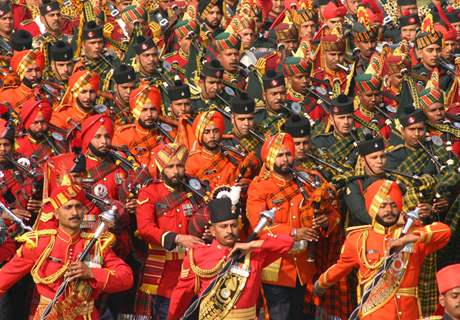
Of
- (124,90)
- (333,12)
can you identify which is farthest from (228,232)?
(333,12)

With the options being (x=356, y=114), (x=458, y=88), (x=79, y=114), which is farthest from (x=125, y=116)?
(x=458, y=88)

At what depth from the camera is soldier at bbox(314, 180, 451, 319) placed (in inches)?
742

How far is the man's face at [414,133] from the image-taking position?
21.9 meters

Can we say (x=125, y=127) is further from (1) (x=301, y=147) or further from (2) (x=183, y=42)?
(2) (x=183, y=42)

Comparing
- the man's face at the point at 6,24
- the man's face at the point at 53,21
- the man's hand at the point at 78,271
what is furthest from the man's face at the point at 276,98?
the man's hand at the point at 78,271

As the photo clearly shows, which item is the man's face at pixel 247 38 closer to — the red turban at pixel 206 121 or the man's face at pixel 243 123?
the man's face at pixel 243 123

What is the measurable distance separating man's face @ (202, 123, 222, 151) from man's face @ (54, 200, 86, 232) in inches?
122

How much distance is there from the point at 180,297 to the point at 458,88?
7740 millimetres

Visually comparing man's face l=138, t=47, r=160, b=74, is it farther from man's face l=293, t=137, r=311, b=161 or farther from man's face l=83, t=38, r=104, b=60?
man's face l=293, t=137, r=311, b=161

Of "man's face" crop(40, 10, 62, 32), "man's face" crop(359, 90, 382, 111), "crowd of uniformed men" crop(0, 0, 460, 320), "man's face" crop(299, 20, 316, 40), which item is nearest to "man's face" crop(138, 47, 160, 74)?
"crowd of uniformed men" crop(0, 0, 460, 320)

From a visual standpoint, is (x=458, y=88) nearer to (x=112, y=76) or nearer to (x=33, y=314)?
(x=112, y=76)

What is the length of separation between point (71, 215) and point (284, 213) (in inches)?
118

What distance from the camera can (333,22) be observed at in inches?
1081

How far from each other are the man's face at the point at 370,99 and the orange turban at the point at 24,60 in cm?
449
